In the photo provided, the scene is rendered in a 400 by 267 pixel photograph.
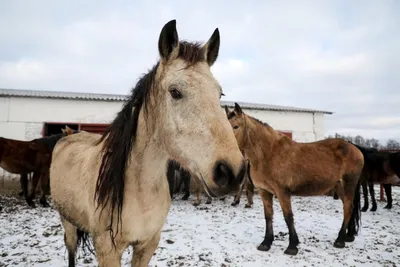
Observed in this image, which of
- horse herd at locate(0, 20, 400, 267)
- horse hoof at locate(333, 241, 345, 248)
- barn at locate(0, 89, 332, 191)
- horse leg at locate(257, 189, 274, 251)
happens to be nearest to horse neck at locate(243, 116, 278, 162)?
horse leg at locate(257, 189, 274, 251)

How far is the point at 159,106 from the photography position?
1585mm

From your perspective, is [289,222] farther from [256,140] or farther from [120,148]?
[120,148]

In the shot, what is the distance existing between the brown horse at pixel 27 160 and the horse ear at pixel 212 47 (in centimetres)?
735

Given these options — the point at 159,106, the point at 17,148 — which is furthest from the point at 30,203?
the point at 159,106

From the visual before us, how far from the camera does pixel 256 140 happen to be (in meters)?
4.80

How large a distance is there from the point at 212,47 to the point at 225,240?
3991mm

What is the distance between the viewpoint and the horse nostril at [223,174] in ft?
3.80

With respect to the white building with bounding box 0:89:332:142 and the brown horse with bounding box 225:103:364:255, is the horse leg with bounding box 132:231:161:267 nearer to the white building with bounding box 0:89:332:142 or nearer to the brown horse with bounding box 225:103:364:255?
the brown horse with bounding box 225:103:364:255

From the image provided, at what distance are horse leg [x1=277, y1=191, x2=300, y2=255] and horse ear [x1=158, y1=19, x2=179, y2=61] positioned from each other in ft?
11.6

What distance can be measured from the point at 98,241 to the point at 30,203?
23.3 feet

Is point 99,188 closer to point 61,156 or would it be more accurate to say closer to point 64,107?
point 61,156

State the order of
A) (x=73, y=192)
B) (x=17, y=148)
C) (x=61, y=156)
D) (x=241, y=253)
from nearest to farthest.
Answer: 1. (x=73, y=192)
2. (x=61, y=156)
3. (x=241, y=253)
4. (x=17, y=148)

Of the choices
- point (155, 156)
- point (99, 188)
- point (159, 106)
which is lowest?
point (99, 188)

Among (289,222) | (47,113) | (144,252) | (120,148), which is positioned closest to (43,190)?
(47,113)
